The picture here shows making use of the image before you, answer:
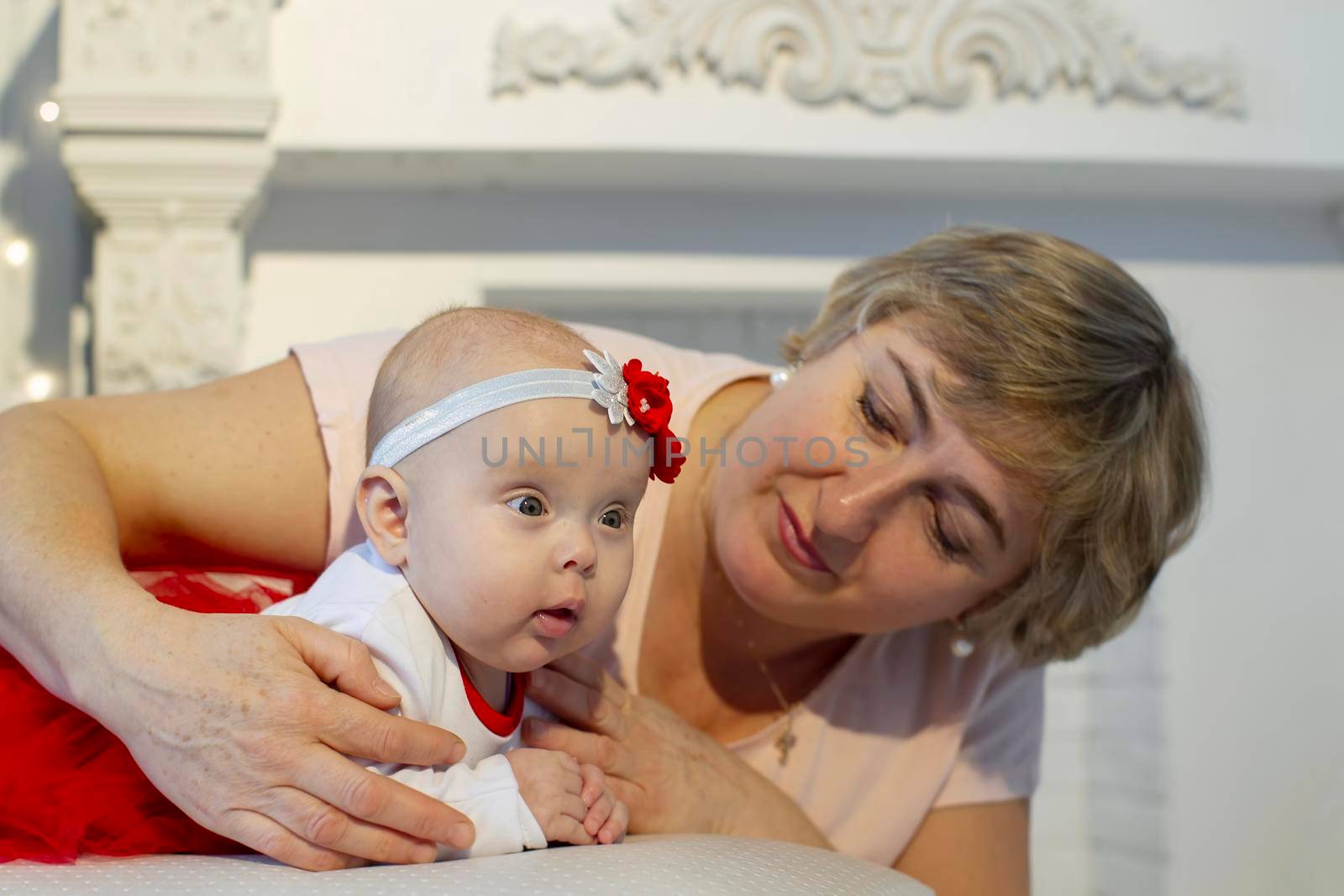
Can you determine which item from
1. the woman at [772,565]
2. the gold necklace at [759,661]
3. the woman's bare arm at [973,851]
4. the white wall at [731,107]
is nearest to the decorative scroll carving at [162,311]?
the white wall at [731,107]

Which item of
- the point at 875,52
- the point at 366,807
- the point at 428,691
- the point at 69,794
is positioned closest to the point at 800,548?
the point at 428,691

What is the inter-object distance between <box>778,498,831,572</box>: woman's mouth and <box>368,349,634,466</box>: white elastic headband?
400 mm

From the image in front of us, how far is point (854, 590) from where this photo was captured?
1.48 meters

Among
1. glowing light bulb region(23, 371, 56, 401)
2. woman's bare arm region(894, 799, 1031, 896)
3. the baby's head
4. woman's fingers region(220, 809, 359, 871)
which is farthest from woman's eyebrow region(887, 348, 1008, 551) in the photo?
glowing light bulb region(23, 371, 56, 401)

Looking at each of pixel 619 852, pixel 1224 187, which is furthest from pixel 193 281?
pixel 1224 187

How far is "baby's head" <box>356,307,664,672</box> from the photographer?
1.06m

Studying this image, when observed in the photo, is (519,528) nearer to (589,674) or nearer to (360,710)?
(360,710)

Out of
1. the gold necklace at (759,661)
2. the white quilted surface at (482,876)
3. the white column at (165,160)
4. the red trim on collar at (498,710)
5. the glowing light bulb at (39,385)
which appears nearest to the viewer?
the white quilted surface at (482,876)

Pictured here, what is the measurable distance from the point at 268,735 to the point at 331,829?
10cm

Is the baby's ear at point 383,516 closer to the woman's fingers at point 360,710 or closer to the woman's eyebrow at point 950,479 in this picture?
the woman's fingers at point 360,710

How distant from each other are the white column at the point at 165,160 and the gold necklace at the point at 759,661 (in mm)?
1130

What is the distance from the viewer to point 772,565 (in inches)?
57.6

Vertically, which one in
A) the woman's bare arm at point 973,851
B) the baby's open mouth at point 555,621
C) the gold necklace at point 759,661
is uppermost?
the baby's open mouth at point 555,621

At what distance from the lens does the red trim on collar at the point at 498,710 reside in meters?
1.15
